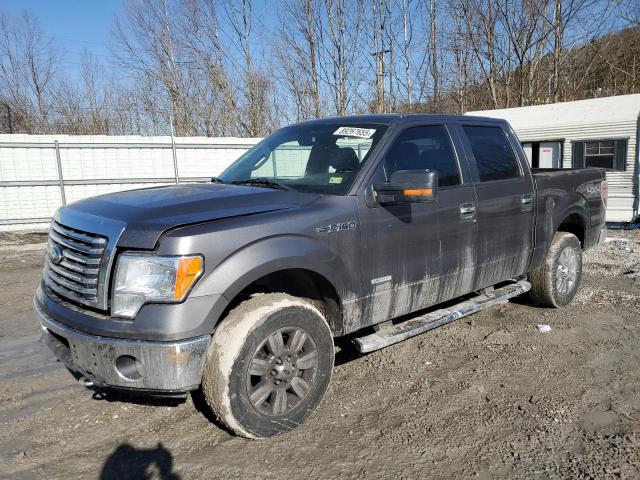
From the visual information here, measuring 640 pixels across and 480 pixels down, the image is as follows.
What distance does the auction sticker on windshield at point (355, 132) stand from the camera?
12.3ft

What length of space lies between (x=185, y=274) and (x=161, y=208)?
49 centimetres

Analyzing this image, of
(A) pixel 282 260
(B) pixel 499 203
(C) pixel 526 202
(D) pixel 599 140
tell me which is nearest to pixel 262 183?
(A) pixel 282 260

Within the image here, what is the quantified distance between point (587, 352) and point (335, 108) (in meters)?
19.8

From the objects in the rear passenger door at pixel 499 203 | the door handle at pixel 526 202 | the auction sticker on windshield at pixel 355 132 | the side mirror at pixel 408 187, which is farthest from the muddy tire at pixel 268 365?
the door handle at pixel 526 202

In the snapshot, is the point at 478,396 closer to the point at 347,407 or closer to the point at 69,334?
the point at 347,407

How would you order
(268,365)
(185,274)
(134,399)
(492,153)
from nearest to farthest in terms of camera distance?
(185,274), (268,365), (134,399), (492,153)

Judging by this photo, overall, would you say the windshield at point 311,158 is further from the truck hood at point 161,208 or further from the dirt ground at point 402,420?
the dirt ground at point 402,420

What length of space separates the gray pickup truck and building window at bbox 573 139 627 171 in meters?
8.83

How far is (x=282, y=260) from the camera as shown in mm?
2930

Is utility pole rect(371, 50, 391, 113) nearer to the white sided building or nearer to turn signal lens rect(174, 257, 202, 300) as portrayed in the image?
the white sided building

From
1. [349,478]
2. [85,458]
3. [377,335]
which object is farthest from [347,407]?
[85,458]

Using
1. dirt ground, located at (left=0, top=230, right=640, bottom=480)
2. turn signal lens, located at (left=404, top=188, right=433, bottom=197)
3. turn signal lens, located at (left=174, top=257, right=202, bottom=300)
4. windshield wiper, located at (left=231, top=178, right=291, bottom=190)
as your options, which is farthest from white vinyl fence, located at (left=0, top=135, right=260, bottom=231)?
turn signal lens, located at (left=404, top=188, right=433, bottom=197)

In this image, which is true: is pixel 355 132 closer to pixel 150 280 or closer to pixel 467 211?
pixel 467 211

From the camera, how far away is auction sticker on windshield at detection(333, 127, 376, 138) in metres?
3.74
